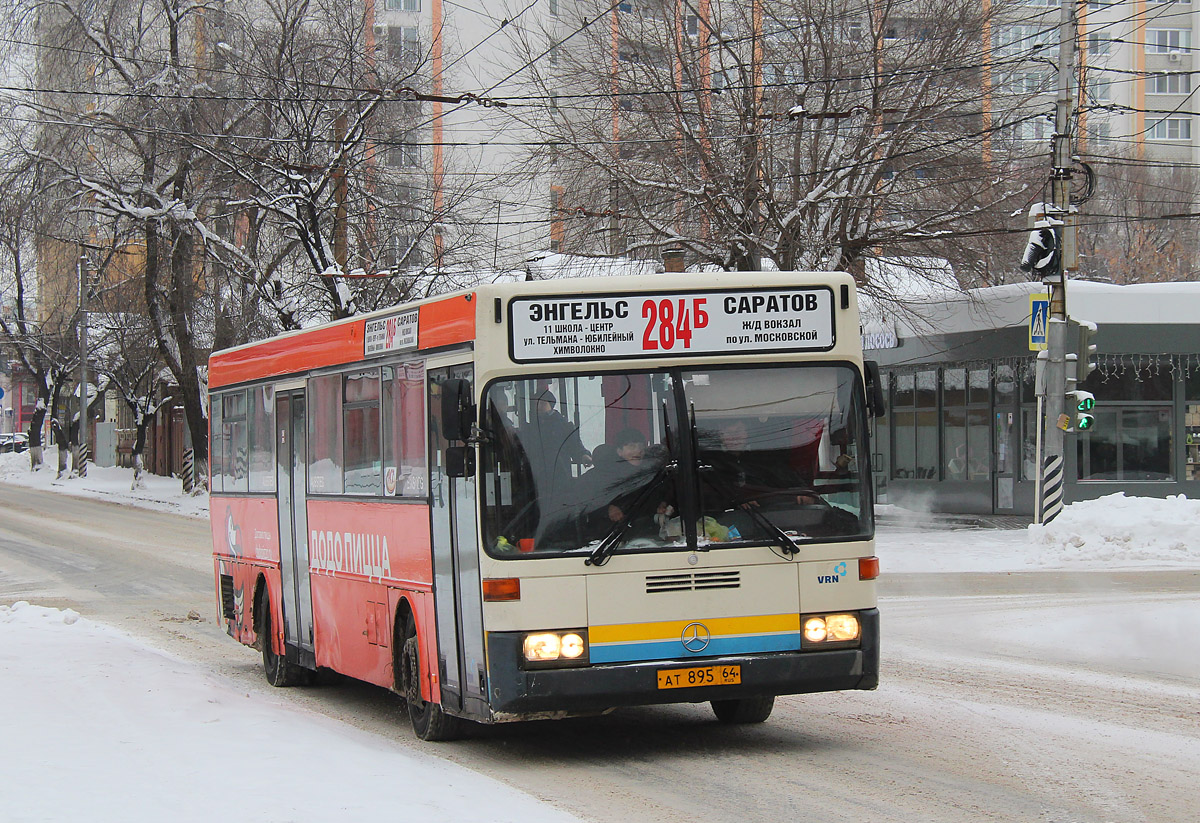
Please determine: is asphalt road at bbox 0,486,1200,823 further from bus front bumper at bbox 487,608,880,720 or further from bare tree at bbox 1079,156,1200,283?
bare tree at bbox 1079,156,1200,283

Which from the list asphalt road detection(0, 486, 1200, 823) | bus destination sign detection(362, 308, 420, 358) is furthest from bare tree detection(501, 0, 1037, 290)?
bus destination sign detection(362, 308, 420, 358)

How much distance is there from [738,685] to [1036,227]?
16.2 m

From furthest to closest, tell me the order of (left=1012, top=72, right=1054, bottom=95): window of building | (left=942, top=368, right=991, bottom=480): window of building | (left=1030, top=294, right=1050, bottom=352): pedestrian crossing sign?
(left=942, top=368, right=991, bottom=480): window of building → (left=1012, top=72, right=1054, bottom=95): window of building → (left=1030, top=294, right=1050, bottom=352): pedestrian crossing sign

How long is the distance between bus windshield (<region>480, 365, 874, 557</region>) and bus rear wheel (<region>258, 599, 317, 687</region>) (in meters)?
4.91

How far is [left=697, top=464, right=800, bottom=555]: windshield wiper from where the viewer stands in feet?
26.9

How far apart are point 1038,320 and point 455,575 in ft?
53.1

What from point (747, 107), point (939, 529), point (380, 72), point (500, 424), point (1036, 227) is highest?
point (380, 72)

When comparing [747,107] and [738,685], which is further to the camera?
[747,107]

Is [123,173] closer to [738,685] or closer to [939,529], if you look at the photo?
[939,529]

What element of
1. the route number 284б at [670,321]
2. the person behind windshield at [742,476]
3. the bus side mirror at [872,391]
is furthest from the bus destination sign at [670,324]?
the person behind windshield at [742,476]

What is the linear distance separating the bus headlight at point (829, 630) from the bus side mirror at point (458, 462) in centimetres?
200

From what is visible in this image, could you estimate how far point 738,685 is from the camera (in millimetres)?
8156

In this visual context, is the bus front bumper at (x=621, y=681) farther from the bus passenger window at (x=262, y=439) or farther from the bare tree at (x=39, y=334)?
the bare tree at (x=39, y=334)

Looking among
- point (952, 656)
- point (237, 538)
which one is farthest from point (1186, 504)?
point (237, 538)
